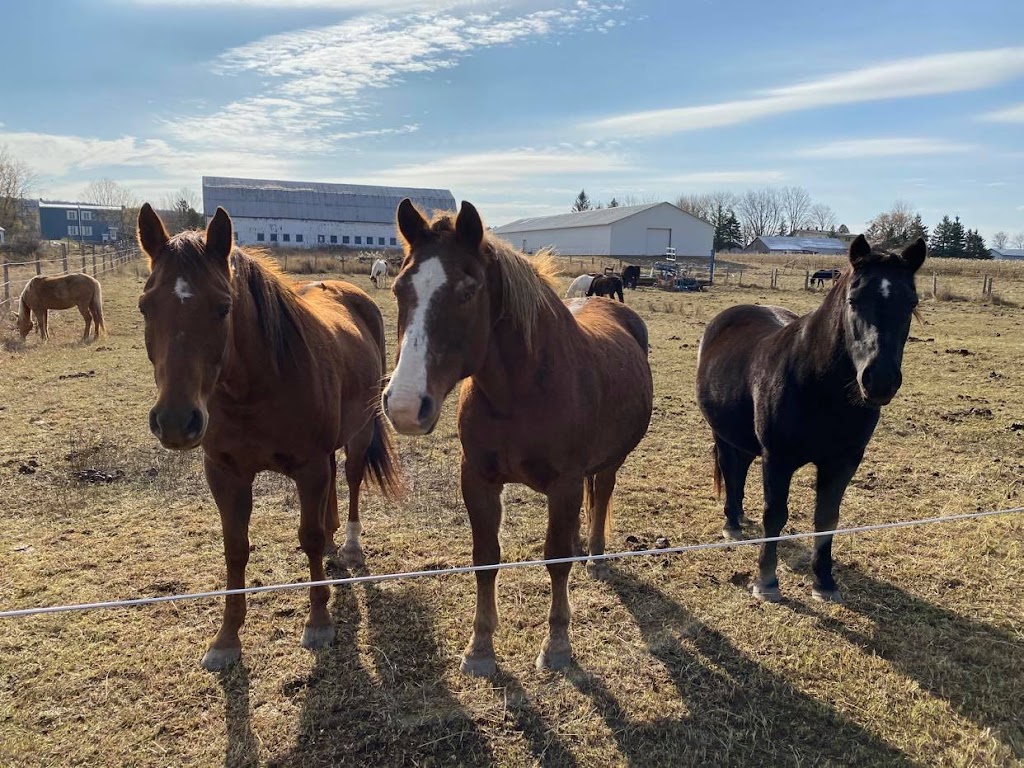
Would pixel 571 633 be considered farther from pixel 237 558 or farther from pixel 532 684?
pixel 237 558

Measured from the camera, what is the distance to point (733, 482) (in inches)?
191

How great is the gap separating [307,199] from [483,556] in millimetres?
65518

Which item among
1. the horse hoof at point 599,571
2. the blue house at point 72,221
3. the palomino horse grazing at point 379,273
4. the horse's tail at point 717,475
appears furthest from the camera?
the blue house at point 72,221

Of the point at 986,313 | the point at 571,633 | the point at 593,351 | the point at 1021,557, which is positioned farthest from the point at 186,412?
the point at 986,313

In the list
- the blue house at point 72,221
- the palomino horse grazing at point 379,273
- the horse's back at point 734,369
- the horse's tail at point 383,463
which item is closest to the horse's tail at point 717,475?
the horse's back at point 734,369

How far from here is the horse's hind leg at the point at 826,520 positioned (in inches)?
148

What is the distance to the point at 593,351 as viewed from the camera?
337cm

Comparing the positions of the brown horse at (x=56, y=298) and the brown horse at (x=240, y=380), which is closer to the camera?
the brown horse at (x=240, y=380)

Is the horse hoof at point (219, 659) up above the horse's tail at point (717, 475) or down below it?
below

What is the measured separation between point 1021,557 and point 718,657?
8.61ft

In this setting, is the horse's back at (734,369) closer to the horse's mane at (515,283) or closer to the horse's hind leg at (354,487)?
the horse's mane at (515,283)

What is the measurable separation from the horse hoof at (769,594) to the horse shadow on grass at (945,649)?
0.09m

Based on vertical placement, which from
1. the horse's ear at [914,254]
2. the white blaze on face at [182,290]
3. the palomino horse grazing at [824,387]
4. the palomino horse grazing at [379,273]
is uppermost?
the palomino horse grazing at [379,273]

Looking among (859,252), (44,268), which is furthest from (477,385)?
(44,268)
